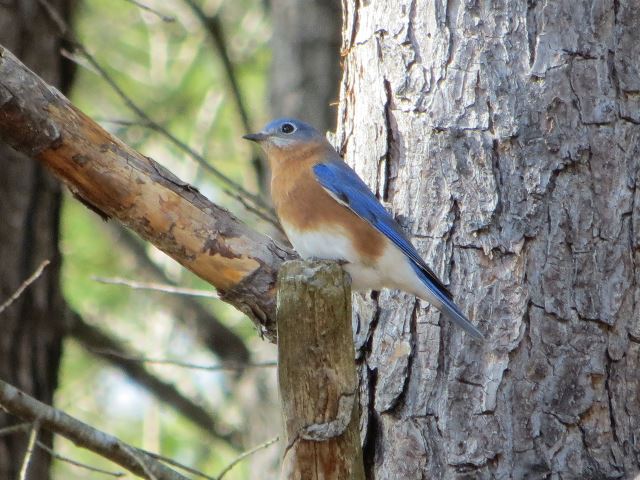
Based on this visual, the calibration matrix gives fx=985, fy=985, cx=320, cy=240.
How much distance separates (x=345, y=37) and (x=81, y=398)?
222 inches

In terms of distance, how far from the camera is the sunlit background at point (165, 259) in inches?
320

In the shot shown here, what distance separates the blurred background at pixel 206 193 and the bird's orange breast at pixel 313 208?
1985mm

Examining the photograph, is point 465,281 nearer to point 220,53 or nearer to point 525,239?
point 525,239

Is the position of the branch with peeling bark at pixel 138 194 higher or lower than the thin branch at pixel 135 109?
lower

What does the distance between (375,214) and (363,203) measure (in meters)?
0.10

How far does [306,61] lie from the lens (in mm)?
7879

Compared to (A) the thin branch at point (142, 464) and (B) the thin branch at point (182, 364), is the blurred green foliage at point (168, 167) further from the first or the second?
(A) the thin branch at point (142, 464)

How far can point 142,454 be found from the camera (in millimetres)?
3922

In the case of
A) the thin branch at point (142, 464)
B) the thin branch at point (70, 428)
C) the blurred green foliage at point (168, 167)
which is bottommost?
the thin branch at point (142, 464)

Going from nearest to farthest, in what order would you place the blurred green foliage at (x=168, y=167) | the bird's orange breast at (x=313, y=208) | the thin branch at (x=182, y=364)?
the bird's orange breast at (x=313, y=208), the thin branch at (x=182, y=364), the blurred green foliage at (x=168, y=167)

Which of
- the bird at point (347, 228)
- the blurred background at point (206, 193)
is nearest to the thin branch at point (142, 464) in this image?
the bird at point (347, 228)

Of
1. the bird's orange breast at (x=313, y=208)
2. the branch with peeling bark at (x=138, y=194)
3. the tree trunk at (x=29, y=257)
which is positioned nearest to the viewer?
the branch with peeling bark at (x=138, y=194)

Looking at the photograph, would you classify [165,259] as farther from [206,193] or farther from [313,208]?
[313,208]

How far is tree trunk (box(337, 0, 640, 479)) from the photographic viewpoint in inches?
152
